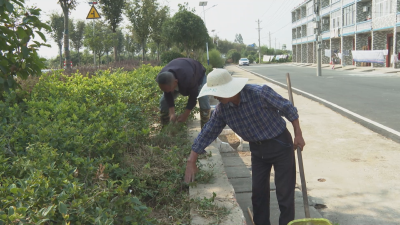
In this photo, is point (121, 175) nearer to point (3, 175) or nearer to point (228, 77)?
point (3, 175)

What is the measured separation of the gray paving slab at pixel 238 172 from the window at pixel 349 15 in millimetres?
38706

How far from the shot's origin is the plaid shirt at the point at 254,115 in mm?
3264

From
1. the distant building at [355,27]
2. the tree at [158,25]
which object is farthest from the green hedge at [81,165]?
the distant building at [355,27]

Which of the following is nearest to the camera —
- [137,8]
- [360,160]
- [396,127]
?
[360,160]

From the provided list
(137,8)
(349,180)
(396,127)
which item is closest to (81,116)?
(349,180)

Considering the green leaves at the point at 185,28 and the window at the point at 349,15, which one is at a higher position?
the window at the point at 349,15

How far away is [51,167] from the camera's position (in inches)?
101

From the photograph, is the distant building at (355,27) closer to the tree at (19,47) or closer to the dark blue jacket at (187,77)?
the dark blue jacket at (187,77)

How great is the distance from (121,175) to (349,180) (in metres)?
2.95

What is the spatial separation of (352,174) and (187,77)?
96.7 inches

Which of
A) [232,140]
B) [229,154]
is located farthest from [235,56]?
[229,154]

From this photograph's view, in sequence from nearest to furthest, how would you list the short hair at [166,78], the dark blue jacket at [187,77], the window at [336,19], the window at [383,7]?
the short hair at [166,78]
the dark blue jacket at [187,77]
the window at [383,7]
the window at [336,19]

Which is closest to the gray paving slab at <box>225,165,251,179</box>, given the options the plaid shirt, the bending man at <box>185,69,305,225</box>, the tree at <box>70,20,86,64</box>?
the bending man at <box>185,69,305,225</box>

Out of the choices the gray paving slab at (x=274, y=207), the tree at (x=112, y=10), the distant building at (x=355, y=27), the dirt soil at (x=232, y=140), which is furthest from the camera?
the distant building at (x=355, y=27)
